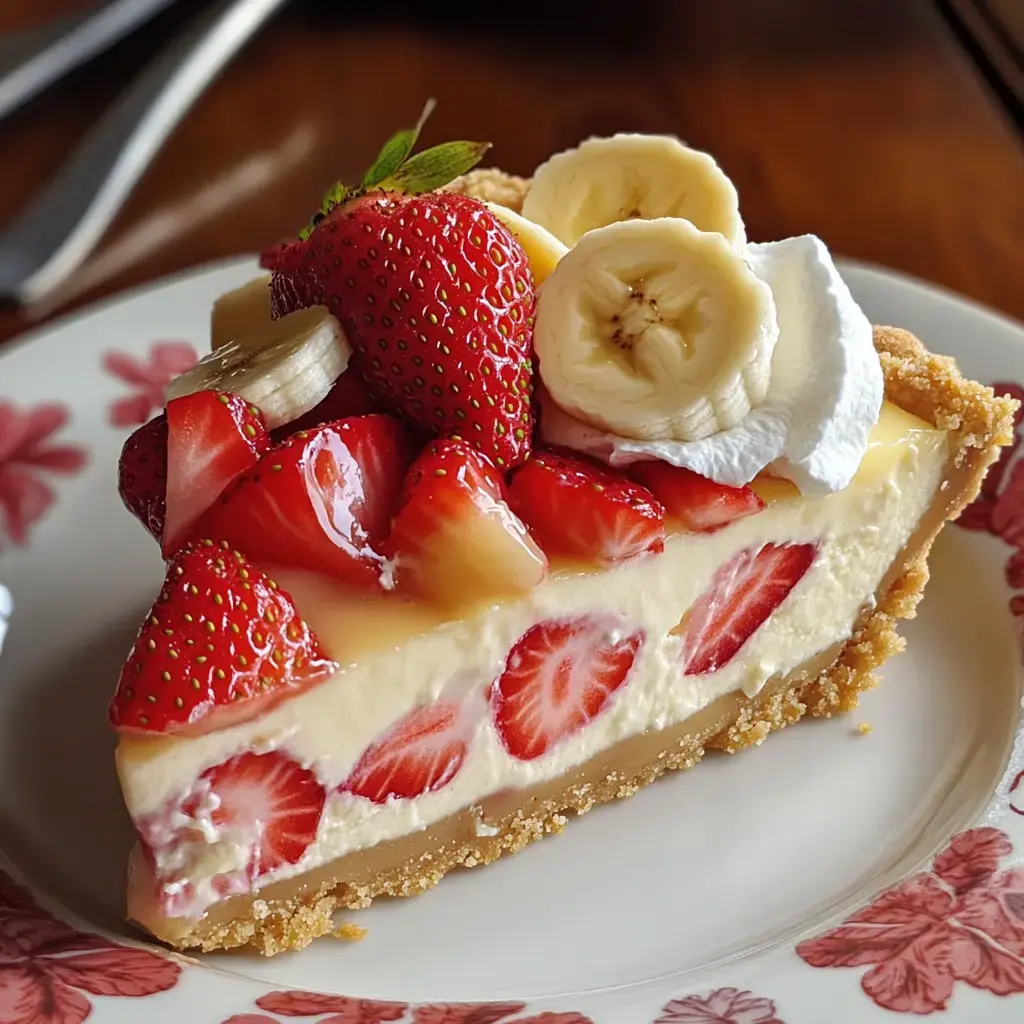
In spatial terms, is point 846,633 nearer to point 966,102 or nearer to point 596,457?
point 596,457

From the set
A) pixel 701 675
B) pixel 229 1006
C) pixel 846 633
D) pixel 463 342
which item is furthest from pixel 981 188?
pixel 229 1006

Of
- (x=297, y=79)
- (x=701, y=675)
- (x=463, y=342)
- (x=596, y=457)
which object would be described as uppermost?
(x=297, y=79)

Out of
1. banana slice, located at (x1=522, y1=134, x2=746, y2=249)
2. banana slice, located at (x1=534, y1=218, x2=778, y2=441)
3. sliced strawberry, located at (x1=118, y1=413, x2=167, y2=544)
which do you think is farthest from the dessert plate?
banana slice, located at (x1=522, y1=134, x2=746, y2=249)

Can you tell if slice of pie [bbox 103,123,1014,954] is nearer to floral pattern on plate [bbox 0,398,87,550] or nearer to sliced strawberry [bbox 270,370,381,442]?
sliced strawberry [bbox 270,370,381,442]

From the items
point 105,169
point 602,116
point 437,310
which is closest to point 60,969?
point 437,310

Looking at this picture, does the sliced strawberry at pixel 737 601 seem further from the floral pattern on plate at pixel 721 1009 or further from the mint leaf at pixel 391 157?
the mint leaf at pixel 391 157

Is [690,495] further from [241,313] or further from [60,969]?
[60,969]
